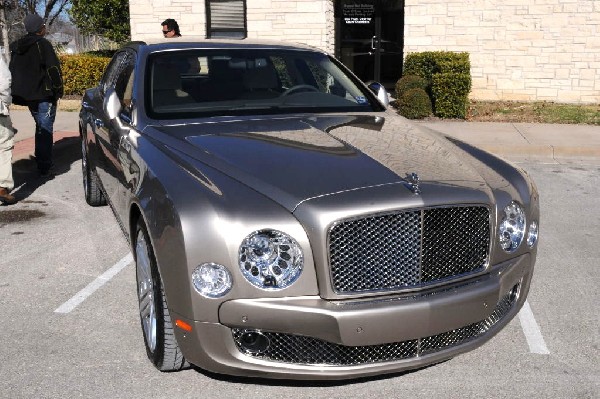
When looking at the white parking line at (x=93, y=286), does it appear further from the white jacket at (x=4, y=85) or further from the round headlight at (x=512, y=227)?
the round headlight at (x=512, y=227)

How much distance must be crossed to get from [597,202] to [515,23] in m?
8.32

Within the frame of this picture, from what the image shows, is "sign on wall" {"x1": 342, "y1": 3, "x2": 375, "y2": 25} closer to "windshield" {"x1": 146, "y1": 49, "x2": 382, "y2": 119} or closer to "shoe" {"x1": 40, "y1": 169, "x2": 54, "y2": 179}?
"shoe" {"x1": 40, "y1": 169, "x2": 54, "y2": 179}

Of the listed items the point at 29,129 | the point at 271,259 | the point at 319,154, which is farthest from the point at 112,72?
the point at 29,129

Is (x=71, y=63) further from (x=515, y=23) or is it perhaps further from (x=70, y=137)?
(x=515, y=23)

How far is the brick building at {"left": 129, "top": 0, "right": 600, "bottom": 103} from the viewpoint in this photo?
48.8 ft

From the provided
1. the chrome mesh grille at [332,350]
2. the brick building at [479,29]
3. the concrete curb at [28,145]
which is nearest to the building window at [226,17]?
the brick building at [479,29]

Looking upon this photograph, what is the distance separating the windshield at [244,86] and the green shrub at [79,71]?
10914 mm

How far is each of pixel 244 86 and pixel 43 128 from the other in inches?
159

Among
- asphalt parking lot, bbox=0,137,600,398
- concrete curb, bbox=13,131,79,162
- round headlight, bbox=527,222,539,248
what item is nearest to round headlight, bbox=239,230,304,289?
asphalt parking lot, bbox=0,137,600,398

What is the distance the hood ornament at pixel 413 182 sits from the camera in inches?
128

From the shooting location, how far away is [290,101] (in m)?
4.91

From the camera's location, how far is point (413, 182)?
331 centimetres

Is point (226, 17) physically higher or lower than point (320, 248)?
higher

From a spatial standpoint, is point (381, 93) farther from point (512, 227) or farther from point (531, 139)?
point (531, 139)
